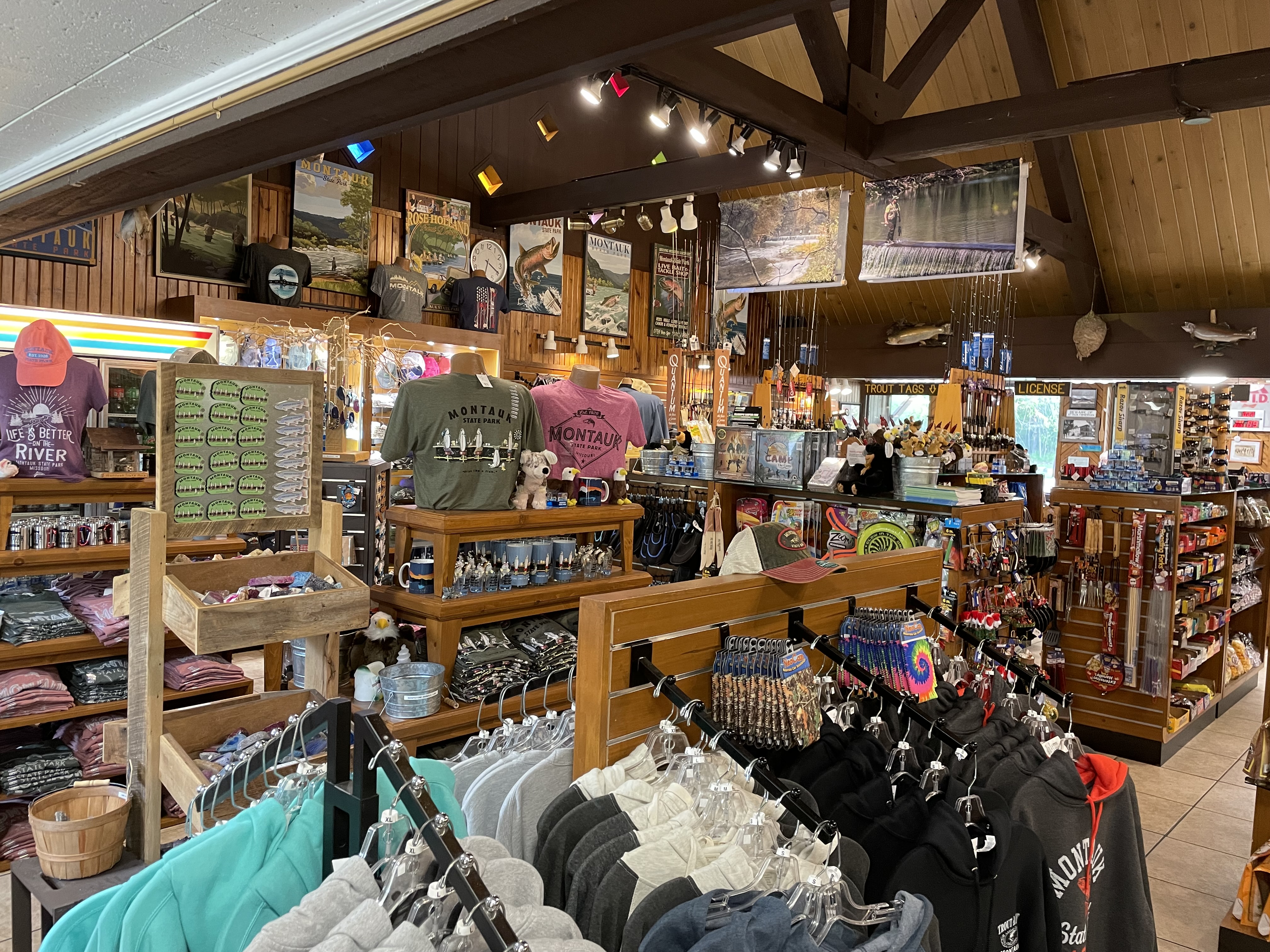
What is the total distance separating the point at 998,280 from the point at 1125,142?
2.37 meters

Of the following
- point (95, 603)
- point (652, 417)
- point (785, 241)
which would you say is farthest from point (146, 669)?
point (785, 241)

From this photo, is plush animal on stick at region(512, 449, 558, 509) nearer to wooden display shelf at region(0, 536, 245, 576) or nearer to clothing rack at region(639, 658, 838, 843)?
wooden display shelf at region(0, 536, 245, 576)

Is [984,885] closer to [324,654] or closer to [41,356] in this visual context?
[324,654]

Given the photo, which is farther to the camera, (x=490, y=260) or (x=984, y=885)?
Answer: (x=490, y=260)

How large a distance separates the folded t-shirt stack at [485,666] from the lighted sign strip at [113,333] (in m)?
4.50

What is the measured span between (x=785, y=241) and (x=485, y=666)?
4291 millimetres

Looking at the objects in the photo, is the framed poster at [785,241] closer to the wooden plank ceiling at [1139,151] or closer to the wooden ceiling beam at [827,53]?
the wooden ceiling beam at [827,53]

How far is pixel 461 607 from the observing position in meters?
3.59

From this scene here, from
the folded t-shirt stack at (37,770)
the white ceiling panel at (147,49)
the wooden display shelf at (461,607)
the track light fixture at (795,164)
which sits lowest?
the folded t-shirt stack at (37,770)

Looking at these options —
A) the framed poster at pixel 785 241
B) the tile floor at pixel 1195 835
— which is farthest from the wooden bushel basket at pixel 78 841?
the framed poster at pixel 785 241

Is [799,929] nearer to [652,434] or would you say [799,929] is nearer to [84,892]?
[84,892]

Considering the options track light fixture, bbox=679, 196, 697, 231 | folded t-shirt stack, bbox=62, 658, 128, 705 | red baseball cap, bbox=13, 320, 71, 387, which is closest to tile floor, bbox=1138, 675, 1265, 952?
folded t-shirt stack, bbox=62, 658, 128, 705

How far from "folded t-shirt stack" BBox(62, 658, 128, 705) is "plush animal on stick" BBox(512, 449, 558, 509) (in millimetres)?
1939

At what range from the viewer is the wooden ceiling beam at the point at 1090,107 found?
15.3ft
